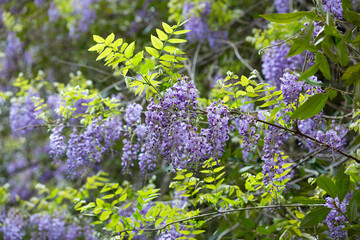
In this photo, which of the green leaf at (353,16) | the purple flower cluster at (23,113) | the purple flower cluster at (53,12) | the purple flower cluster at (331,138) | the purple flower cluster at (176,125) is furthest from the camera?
the purple flower cluster at (53,12)

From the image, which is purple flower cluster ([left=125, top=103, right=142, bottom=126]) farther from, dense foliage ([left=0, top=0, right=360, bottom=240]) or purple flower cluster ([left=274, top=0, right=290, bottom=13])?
purple flower cluster ([left=274, top=0, right=290, bottom=13])

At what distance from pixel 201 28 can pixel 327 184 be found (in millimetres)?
2861

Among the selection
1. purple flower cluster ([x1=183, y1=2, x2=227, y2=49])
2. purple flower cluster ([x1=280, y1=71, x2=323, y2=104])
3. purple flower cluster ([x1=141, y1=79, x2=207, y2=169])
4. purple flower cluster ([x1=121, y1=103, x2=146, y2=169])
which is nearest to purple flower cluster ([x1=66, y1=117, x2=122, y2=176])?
purple flower cluster ([x1=121, y1=103, x2=146, y2=169])

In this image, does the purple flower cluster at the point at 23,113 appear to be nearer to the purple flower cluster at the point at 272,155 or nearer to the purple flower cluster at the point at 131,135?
the purple flower cluster at the point at 131,135

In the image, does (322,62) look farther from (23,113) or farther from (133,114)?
(23,113)

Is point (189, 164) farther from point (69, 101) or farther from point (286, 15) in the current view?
point (69, 101)

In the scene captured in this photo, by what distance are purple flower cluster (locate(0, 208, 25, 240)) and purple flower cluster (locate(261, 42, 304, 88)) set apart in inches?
107

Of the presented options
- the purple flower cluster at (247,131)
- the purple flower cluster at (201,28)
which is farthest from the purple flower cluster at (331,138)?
the purple flower cluster at (201,28)

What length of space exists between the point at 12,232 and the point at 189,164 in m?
2.63

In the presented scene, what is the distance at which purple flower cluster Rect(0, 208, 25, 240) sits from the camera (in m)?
3.84

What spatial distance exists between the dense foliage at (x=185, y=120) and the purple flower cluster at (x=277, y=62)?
12mm

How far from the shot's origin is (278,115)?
6.58ft

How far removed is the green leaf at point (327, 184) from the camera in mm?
1716

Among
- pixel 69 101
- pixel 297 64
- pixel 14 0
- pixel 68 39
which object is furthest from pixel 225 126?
pixel 14 0
